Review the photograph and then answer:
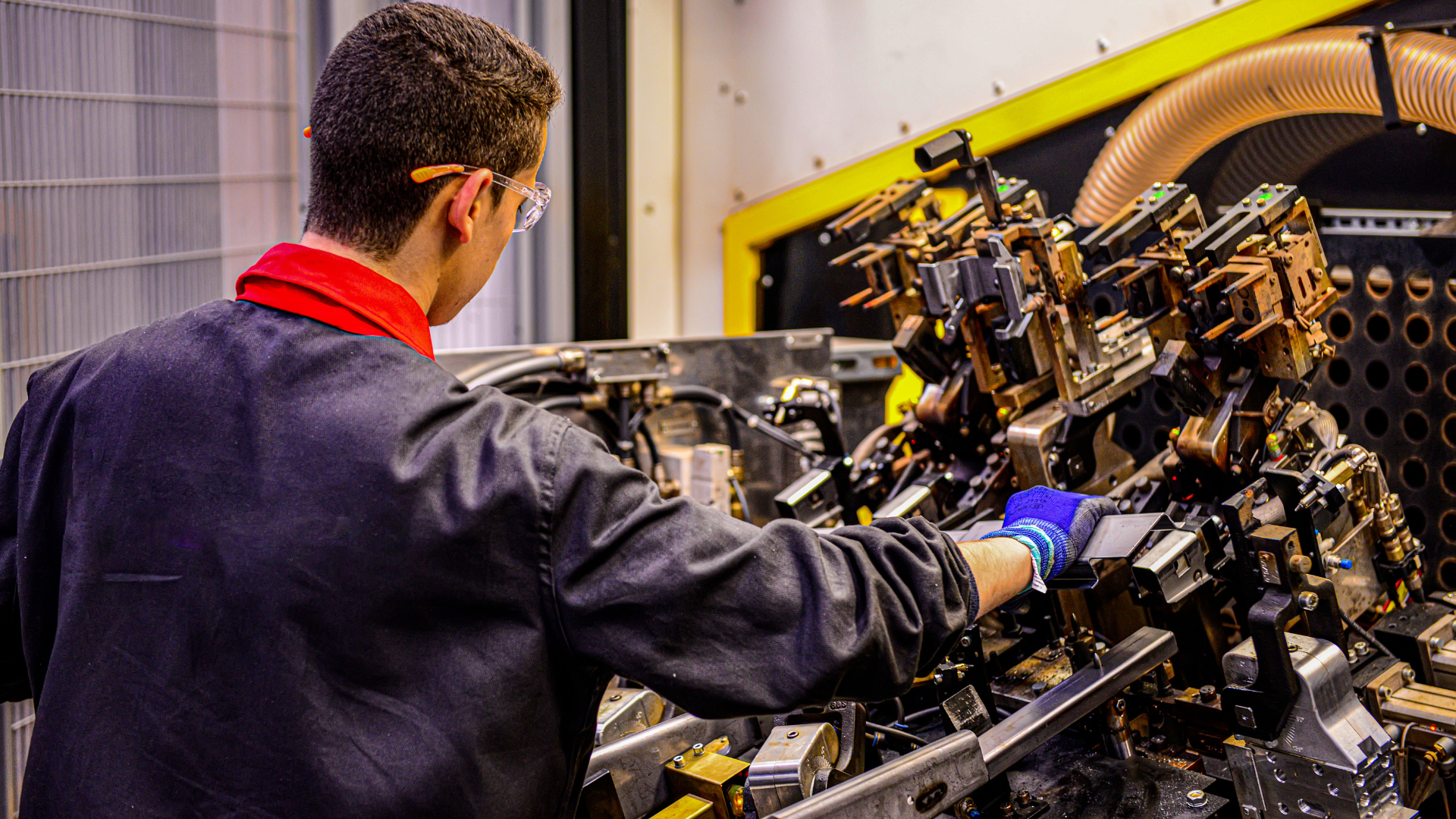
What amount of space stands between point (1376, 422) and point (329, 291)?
2368 mm

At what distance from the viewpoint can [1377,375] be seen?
251cm

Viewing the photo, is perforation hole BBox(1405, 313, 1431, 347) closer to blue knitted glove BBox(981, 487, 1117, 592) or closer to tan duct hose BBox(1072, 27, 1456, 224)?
tan duct hose BBox(1072, 27, 1456, 224)

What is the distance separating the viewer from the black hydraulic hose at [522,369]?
2990 mm

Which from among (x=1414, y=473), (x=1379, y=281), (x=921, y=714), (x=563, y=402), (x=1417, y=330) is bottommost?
Result: (x=921, y=714)

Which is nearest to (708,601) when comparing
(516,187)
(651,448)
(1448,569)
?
(516,187)

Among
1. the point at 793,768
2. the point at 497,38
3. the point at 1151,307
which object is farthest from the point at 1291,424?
the point at 497,38

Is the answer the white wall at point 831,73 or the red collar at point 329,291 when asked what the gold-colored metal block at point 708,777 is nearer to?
the red collar at point 329,291

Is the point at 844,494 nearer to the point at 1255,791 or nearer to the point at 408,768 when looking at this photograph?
the point at 1255,791

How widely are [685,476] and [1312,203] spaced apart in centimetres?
190

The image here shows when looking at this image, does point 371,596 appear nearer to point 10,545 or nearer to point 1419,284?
point 10,545

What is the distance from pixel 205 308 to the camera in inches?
47.7

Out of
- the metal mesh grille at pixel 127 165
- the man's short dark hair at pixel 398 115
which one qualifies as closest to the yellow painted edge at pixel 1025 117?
the metal mesh grille at pixel 127 165

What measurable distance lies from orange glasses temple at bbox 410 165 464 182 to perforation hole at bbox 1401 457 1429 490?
2.25 m

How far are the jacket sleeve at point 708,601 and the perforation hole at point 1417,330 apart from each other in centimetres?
183
